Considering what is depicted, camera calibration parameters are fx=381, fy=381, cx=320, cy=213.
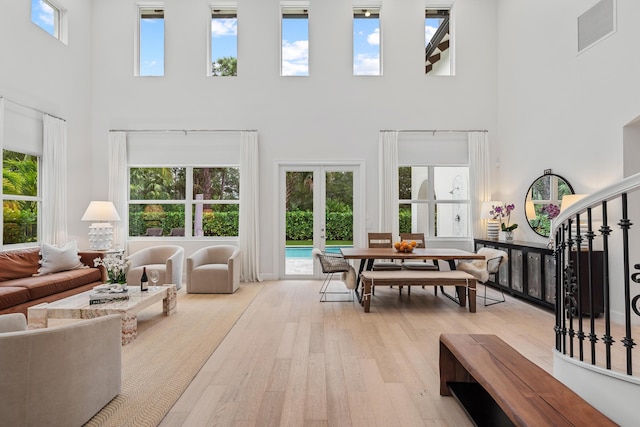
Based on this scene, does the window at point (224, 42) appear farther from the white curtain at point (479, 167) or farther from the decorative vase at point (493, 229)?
the decorative vase at point (493, 229)

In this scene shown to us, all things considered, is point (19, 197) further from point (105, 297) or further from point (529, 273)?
point (529, 273)

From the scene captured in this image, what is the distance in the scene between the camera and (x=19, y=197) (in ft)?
18.4

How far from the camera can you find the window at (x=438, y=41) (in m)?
7.36

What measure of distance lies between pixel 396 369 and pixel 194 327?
232 cm

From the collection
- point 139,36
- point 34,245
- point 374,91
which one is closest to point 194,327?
point 34,245

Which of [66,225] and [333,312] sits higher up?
[66,225]

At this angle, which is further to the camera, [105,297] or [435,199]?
[435,199]

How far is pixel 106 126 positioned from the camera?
7.13 metres

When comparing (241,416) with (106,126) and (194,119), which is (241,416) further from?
(106,126)

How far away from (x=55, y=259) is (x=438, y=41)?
24.4 ft

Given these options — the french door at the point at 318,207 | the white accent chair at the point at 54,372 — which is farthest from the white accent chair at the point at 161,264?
the white accent chair at the point at 54,372

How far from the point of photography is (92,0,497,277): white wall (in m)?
7.16

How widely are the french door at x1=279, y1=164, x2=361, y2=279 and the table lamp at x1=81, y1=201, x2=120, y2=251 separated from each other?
291cm

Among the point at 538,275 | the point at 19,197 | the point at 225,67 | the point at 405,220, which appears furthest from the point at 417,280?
the point at 19,197
